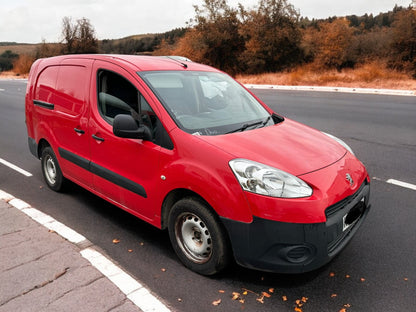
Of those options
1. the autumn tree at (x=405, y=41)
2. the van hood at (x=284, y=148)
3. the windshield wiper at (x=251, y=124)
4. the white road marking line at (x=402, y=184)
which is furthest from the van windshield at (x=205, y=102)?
the autumn tree at (x=405, y=41)

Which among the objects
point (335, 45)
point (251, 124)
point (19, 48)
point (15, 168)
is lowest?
point (15, 168)

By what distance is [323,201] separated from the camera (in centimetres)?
267

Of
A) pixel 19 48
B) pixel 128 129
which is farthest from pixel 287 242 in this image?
pixel 19 48

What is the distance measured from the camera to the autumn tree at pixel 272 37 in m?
31.8

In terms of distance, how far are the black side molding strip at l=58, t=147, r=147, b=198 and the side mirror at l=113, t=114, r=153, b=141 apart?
0.50 m

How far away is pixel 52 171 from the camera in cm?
507

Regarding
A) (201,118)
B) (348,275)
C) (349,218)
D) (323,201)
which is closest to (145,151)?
(201,118)

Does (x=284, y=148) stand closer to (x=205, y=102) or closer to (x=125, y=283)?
(x=205, y=102)

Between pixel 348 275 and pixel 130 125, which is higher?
pixel 130 125

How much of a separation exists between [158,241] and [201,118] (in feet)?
4.33

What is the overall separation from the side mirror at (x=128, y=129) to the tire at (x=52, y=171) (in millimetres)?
1971

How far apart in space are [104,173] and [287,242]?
6.83 ft

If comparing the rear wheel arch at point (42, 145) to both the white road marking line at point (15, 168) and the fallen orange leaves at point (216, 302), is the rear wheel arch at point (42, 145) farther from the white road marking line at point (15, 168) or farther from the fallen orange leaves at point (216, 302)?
the fallen orange leaves at point (216, 302)

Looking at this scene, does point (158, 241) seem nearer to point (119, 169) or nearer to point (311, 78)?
point (119, 169)
